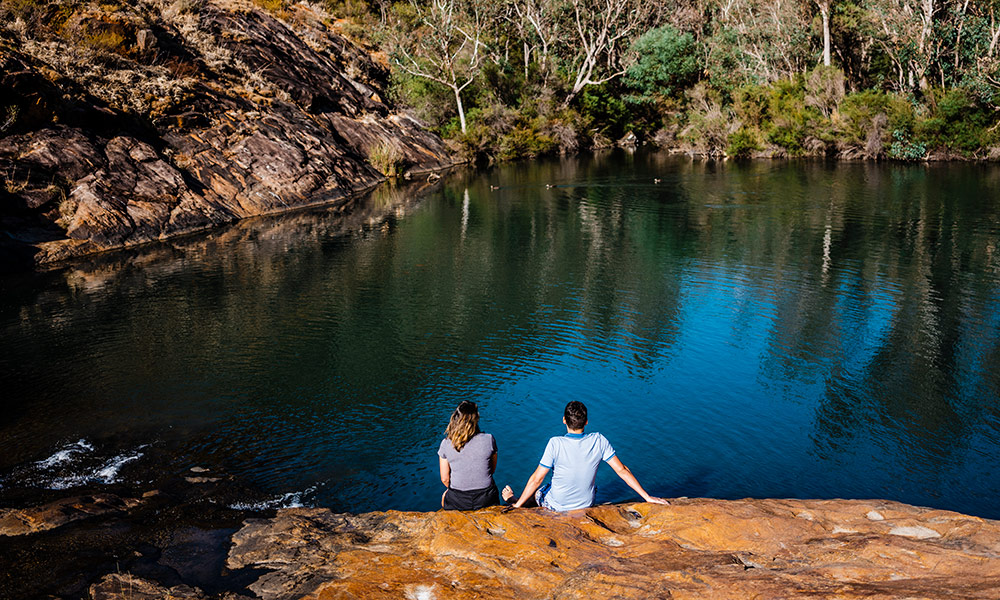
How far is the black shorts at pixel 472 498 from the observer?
8403mm

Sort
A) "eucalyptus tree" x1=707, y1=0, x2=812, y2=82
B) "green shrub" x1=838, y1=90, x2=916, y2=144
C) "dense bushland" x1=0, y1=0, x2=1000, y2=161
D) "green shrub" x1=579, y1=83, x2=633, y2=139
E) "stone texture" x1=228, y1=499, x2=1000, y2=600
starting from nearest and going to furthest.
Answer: "stone texture" x1=228, y1=499, x2=1000, y2=600, "dense bushland" x1=0, y1=0, x2=1000, y2=161, "green shrub" x1=838, y1=90, x2=916, y2=144, "eucalyptus tree" x1=707, y1=0, x2=812, y2=82, "green shrub" x1=579, y1=83, x2=633, y2=139

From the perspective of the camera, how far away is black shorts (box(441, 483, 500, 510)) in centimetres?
840

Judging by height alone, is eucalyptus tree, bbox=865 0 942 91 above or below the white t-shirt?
above

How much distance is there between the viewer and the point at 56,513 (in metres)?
8.59

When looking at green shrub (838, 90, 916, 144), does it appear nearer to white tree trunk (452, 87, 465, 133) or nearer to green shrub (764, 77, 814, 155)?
green shrub (764, 77, 814, 155)

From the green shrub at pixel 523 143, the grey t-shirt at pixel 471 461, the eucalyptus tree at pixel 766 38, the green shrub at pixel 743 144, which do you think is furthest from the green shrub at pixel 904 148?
the grey t-shirt at pixel 471 461

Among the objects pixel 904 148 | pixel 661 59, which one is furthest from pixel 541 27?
pixel 904 148

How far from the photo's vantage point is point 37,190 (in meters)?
29.0

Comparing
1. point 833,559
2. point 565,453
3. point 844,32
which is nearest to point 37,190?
point 565,453

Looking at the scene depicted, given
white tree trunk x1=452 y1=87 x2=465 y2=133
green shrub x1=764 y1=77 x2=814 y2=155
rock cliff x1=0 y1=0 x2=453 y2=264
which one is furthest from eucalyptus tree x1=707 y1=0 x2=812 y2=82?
rock cliff x1=0 y1=0 x2=453 y2=264

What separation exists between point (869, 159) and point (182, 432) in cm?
5138

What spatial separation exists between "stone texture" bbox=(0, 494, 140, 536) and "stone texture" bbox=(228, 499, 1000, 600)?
7.72ft

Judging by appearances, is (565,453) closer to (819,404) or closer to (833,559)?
(833,559)

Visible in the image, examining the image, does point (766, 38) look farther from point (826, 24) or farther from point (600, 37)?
point (600, 37)
